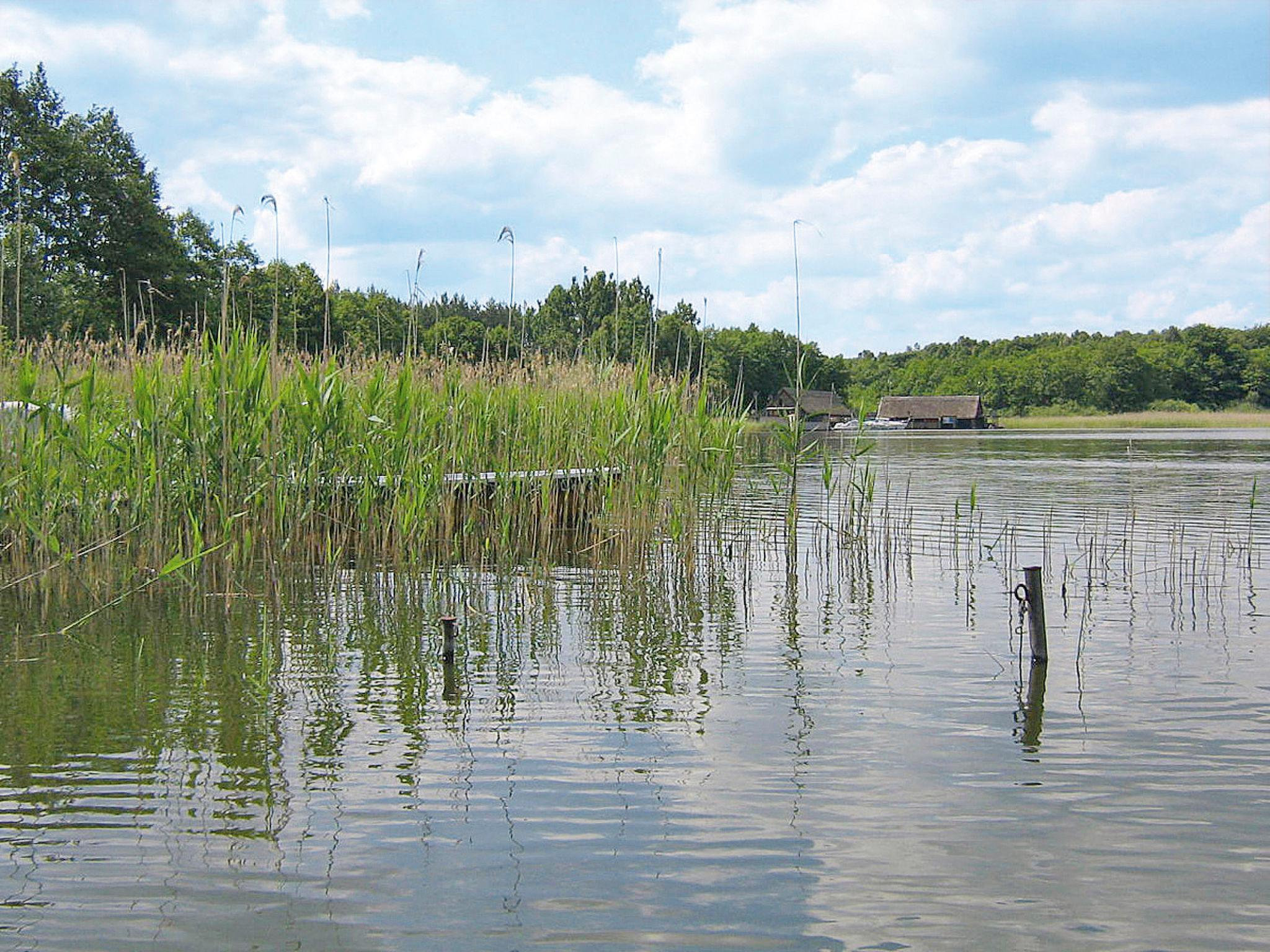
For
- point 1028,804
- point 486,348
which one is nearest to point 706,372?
point 486,348

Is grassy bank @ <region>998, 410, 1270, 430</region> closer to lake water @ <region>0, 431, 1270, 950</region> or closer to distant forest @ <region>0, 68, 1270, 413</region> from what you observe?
distant forest @ <region>0, 68, 1270, 413</region>

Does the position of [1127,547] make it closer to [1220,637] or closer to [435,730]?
[1220,637]

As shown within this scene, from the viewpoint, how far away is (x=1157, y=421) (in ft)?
254

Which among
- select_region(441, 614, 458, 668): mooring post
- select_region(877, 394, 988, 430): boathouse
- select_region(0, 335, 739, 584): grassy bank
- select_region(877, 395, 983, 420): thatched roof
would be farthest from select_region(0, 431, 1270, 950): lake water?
select_region(877, 395, 983, 420): thatched roof

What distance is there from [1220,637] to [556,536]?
6567mm

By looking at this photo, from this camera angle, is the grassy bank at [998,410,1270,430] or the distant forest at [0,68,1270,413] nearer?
the distant forest at [0,68,1270,413]

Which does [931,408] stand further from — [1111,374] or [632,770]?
[632,770]

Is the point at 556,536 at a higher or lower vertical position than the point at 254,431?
lower

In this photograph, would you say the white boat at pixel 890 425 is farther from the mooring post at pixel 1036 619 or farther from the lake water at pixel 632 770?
the mooring post at pixel 1036 619

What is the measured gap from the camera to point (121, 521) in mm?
7555

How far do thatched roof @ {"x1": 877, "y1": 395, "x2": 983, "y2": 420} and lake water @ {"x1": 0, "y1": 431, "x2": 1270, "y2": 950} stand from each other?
90101mm

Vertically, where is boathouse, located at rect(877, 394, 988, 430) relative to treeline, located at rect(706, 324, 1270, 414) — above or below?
below

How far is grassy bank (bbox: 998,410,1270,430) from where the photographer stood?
73.2 m

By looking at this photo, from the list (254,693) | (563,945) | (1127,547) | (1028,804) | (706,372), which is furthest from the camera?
(706,372)
